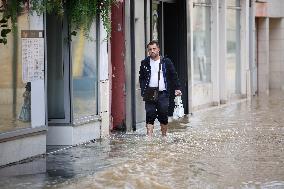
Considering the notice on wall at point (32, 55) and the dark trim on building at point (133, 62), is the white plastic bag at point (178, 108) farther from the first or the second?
the notice on wall at point (32, 55)

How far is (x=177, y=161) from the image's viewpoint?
12.1 metres

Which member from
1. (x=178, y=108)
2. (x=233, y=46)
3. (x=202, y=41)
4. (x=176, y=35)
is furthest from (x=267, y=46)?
(x=178, y=108)

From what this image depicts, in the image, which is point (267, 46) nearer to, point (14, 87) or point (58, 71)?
point (58, 71)

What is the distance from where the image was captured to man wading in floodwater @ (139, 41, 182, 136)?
48.9ft

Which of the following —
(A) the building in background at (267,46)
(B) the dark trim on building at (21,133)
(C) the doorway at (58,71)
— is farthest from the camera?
(A) the building in background at (267,46)

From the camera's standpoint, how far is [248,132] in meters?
16.4

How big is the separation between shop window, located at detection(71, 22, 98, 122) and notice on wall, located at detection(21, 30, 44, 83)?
57.1 inches

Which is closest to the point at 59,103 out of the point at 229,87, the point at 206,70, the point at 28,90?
the point at 28,90

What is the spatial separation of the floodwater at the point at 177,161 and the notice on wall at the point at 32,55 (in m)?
1.33

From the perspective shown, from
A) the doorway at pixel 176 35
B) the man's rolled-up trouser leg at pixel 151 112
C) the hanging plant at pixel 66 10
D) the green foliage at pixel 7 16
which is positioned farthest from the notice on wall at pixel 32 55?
the doorway at pixel 176 35

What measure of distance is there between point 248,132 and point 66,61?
4.49 meters

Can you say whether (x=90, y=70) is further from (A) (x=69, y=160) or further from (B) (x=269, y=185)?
(B) (x=269, y=185)

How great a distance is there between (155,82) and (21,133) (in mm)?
3633

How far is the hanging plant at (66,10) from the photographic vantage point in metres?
11.5
